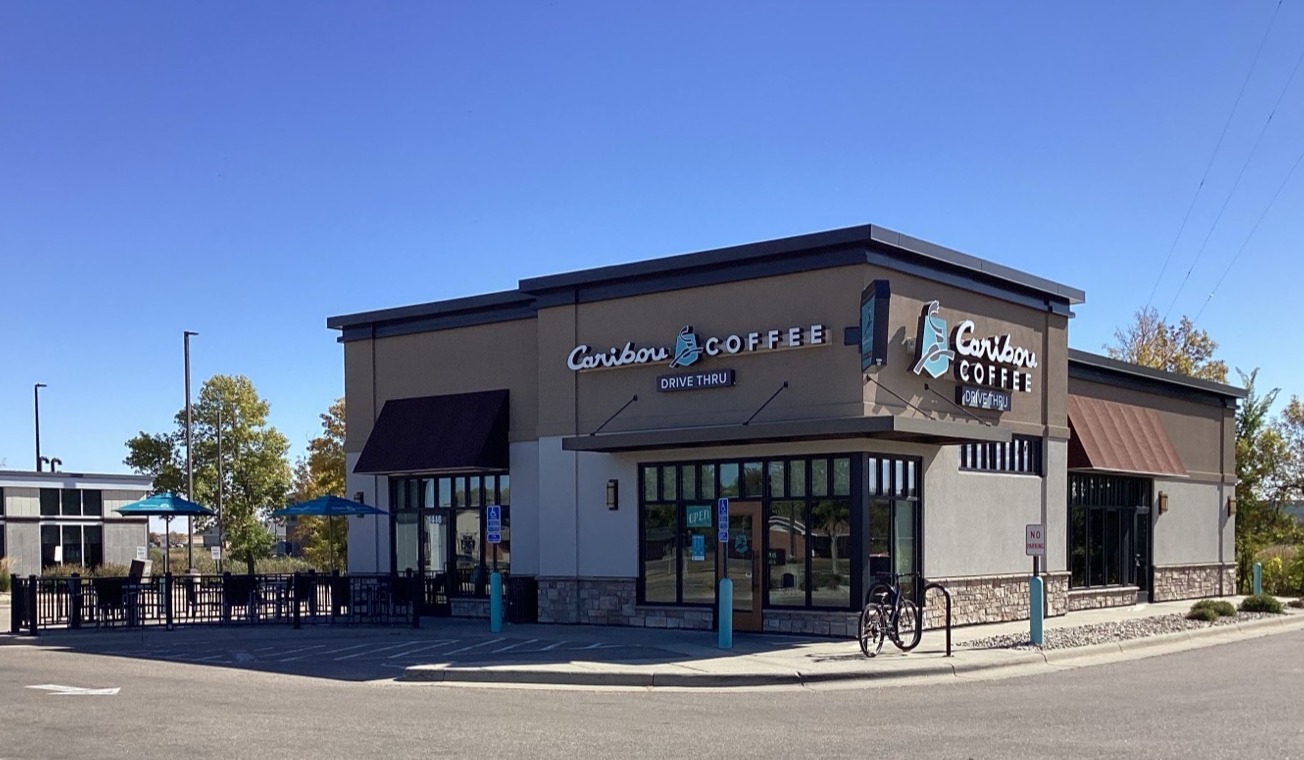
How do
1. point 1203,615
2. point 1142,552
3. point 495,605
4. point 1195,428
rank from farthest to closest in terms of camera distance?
point 1195,428 → point 1142,552 → point 1203,615 → point 495,605

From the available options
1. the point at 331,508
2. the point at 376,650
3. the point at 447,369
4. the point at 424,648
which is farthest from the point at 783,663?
the point at 447,369

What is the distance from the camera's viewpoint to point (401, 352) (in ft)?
97.7

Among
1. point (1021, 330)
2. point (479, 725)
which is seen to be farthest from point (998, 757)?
point (1021, 330)

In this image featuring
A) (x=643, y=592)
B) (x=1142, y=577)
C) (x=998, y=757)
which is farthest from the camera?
(x=1142, y=577)

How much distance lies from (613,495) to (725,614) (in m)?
5.22

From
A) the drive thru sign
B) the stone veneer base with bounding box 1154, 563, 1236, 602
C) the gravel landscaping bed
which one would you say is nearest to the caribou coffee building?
the stone veneer base with bounding box 1154, 563, 1236, 602

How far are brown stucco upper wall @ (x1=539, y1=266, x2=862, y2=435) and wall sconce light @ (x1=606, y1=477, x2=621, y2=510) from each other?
41.9 inches

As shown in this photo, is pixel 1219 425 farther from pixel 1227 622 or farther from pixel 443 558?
pixel 443 558

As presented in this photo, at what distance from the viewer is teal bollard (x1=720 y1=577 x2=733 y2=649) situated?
2006cm

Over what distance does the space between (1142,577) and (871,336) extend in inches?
561

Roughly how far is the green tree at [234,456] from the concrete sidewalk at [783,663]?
33095mm

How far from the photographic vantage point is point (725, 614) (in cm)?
2017

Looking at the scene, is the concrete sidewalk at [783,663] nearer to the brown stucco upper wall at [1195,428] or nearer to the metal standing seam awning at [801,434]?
the metal standing seam awning at [801,434]

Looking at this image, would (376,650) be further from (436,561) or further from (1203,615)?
(1203,615)
